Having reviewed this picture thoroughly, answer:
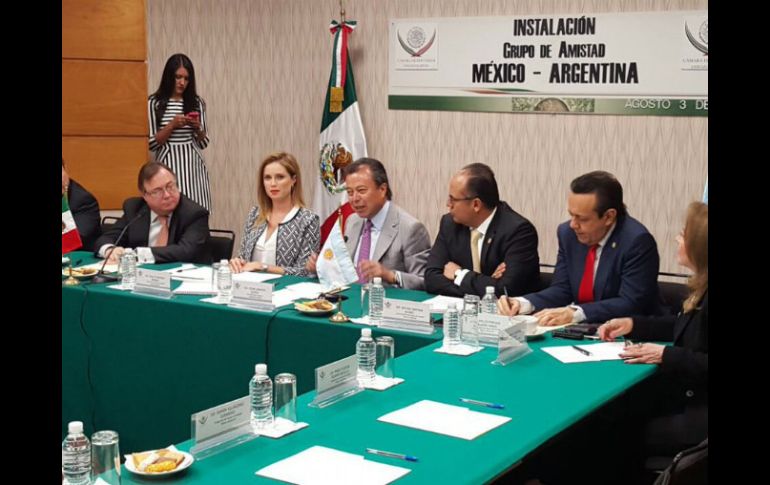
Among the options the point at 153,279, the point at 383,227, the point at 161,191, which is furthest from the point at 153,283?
the point at 383,227

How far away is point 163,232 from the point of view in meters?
5.72

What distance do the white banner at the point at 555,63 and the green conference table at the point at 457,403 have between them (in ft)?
11.6

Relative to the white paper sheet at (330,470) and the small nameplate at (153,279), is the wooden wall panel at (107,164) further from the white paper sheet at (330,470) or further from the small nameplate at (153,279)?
the white paper sheet at (330,470)

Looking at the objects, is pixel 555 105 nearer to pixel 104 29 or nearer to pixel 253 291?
pixel 253 291

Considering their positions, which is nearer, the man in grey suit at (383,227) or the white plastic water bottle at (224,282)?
the white plastic water bottle at (224,282)

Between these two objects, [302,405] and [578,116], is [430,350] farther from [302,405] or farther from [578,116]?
[578,116]

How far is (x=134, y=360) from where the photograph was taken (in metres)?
4.51

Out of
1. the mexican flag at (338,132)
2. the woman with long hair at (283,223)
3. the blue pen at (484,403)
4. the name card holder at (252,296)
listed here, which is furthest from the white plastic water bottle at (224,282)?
the mexican flag at (338,132)

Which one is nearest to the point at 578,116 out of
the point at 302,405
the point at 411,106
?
the point at 411,106

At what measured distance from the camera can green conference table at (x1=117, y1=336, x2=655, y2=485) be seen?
2256 millimetres

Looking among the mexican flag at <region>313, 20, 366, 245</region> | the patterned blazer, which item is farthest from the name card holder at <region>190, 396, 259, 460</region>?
the mexican flag at <region>313, 20, 366, 245</region>

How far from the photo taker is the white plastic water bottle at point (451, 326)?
140 inches

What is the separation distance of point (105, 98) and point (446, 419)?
5962 mm
